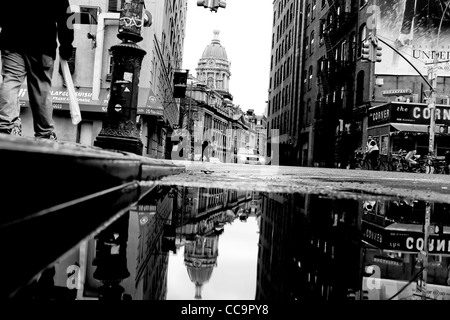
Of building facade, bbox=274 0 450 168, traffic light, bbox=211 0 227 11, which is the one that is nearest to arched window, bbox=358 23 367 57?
building facade, bbox=274 0 450 168

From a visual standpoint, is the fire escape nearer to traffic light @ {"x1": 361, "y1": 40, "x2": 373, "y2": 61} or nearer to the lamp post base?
traffic light @ {"x1": 361, "y1": 40, "x2": 373, "y2": 61}

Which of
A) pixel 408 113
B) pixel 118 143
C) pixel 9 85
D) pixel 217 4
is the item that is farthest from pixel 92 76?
pixel 408 113

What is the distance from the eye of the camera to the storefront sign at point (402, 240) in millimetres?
1621

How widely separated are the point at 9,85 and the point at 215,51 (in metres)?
121

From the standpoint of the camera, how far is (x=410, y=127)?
23.0m

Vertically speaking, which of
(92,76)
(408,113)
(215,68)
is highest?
(215,68)

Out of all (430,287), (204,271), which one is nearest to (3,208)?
(204,271)

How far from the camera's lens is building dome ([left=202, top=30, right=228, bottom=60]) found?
392ft

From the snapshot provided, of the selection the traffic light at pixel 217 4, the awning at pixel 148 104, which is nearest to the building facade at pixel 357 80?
the traffic light at pixel 217 4

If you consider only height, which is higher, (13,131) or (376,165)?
(376,165)

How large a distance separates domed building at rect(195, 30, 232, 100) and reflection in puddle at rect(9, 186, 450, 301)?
381ft

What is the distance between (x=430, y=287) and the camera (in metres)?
1.05

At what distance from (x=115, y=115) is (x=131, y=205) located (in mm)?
4133

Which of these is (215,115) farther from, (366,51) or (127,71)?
(127,71)
